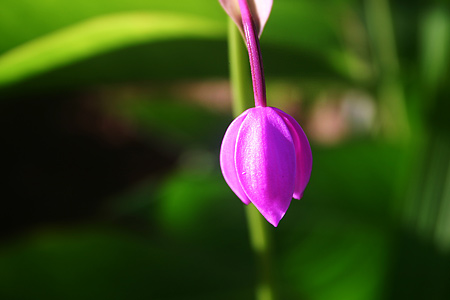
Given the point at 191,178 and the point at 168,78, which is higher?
the point at 168,78

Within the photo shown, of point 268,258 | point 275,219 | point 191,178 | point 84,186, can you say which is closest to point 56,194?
point 84,186

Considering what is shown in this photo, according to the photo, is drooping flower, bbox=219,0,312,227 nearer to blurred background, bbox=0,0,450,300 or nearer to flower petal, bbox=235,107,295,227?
flower petal, bbox=235,107,295,227

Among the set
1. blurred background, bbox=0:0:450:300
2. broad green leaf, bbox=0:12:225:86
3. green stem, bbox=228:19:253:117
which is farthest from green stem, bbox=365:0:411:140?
green stem, bbox=228:19:253:117

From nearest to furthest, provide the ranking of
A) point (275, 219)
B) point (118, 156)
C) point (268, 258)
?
point (275, 219), point (268, 258), point (118, 156)

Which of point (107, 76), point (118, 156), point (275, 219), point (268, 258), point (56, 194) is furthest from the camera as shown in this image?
point (118, 156)

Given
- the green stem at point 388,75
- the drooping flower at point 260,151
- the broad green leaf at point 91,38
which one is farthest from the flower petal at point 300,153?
the green stem at point 388,75

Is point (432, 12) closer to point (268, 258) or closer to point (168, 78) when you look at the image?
point (168, 78)

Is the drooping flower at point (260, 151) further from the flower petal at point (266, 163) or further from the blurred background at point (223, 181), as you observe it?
the blurred background at point (223, 181)

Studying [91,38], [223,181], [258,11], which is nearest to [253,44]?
[258,11]
